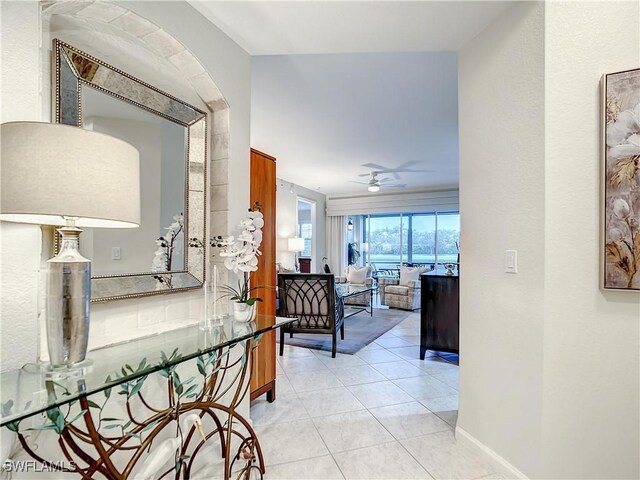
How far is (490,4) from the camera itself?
1.71 metres

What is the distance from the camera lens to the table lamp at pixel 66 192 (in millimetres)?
863

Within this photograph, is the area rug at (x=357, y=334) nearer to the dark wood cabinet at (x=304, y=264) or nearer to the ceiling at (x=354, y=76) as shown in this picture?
the dark wood cabinet at (x=304, y=264)

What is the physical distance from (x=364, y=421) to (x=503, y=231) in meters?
1.58

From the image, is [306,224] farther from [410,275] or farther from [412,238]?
[410,275]

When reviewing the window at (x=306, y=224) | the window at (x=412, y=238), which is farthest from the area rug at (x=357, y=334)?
the window at (x=306, y=224)

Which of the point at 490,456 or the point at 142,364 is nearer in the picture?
the point at 142,364

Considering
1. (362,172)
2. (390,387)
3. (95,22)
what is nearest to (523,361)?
(390,387)

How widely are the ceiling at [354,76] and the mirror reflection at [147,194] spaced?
0.73m

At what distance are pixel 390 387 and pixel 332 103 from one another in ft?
8.99

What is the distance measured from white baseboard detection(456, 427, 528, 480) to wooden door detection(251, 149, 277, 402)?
4.59 feet

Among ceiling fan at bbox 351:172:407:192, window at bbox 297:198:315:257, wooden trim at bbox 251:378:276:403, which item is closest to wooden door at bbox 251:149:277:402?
wooden trim at bbox 251:378:276:403

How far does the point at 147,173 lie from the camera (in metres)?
1.58

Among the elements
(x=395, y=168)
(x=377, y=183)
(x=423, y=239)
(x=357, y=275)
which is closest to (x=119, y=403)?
(x=395, y=168)

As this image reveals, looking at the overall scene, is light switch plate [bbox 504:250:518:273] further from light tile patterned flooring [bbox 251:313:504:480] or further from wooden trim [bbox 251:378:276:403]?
A: wooden trim [bbox 251:378:276:403]
